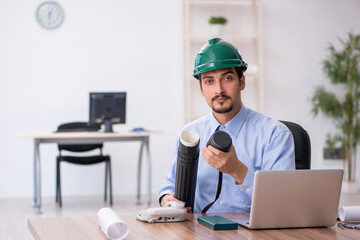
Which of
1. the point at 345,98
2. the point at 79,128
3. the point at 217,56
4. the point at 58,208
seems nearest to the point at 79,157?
the point at 79,128

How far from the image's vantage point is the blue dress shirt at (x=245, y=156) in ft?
6.36

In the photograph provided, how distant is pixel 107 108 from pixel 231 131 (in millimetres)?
3822

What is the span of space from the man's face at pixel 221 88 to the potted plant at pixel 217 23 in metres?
4.73

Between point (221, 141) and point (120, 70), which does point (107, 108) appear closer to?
point (120, 70)

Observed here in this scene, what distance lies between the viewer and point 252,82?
22.9 ft

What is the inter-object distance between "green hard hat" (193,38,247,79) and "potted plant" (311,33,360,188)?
5.12m

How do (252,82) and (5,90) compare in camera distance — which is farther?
(252,82)

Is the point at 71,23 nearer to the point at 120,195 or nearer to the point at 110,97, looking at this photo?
the point at 110,97

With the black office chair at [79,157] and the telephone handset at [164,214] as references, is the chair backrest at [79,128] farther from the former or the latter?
the telephone handset at [164,214]

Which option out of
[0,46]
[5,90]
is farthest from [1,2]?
[5,90]

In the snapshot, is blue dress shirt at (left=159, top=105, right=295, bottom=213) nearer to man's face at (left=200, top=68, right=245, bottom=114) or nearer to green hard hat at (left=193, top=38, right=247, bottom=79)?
man's face at (left=200, top=68, right=245, bottom=114)

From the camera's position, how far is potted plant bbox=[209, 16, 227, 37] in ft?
21.7

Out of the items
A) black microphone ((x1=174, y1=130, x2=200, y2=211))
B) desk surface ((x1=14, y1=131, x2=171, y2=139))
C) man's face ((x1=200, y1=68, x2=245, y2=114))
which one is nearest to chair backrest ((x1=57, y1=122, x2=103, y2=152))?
desk surface ((x1=14, y1=131, x2=171, y2=139))

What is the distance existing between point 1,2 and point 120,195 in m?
2.70
